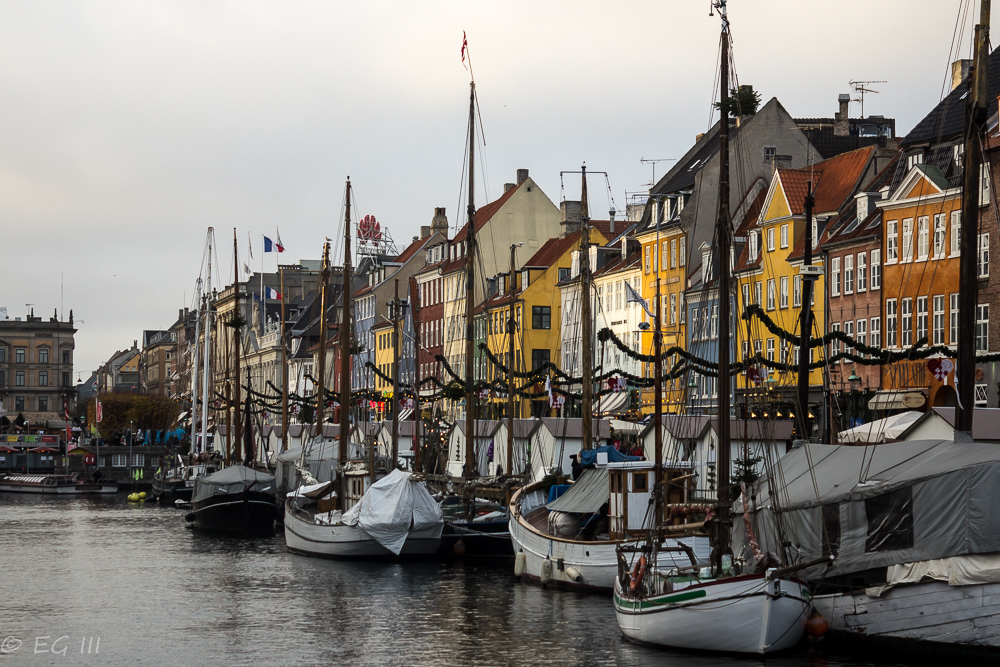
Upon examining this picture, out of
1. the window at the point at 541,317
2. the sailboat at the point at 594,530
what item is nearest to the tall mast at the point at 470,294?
the sailboat at the point at 594,530

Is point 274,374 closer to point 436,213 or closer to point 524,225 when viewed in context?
point 436,213

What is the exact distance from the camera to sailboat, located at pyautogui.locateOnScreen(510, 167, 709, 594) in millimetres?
41688

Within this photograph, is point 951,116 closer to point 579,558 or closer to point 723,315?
point 579,558

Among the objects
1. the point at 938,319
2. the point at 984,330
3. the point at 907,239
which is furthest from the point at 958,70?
the point at 984,330

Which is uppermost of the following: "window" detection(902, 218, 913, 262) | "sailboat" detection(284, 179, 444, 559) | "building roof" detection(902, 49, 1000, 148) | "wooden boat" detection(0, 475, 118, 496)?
"building roof" detection(902, 49, 1000, 148)

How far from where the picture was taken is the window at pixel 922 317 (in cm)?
6556

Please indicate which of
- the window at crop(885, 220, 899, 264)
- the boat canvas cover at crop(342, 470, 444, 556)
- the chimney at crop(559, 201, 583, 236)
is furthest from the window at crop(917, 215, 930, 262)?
the chimney at crop(559, 201, 583, 236)

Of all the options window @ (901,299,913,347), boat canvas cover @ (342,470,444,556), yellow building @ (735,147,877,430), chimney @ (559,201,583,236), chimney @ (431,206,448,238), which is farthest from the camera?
chimney @ (431,206,448,238)

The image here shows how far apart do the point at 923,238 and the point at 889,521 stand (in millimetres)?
38154

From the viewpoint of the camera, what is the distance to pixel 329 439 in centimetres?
8738

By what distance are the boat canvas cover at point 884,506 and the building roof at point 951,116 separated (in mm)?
33147

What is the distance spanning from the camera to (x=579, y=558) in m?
43.0

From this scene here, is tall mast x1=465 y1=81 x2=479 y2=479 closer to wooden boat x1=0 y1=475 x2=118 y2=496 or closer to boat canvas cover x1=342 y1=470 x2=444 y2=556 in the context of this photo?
boat canvas cover x1=342 y1=470 x2=444 y2=556

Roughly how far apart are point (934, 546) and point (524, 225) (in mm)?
89967
